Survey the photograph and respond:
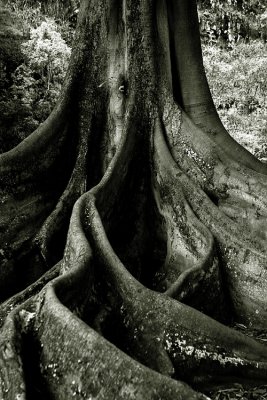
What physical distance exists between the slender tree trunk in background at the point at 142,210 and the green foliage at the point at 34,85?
3.45 meters

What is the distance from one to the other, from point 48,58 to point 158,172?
6.46 meters

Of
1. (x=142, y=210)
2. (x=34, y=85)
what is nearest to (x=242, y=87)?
(x=34, y=85)

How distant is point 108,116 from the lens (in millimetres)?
5316

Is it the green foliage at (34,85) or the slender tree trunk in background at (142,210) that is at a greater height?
the green foliage at (34,85)

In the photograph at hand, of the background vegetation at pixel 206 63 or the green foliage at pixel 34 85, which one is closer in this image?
the green foliage at pixel 34 85

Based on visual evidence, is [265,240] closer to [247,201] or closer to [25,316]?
[247,201]

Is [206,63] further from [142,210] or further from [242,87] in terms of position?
[142,210]

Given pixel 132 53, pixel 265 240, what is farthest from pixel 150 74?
pixel 265 240

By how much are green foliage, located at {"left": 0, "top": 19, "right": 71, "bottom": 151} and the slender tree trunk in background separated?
11.3ft

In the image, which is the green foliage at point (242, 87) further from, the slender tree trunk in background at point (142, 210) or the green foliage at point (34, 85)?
the slender tree trunk in background at point (142, 210)

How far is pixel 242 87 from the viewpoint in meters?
12.9

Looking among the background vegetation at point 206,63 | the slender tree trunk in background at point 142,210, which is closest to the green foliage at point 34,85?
the background vegetation at point 206,63

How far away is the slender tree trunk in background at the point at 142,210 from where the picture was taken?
3.16 m

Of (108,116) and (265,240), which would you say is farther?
(108,116)
